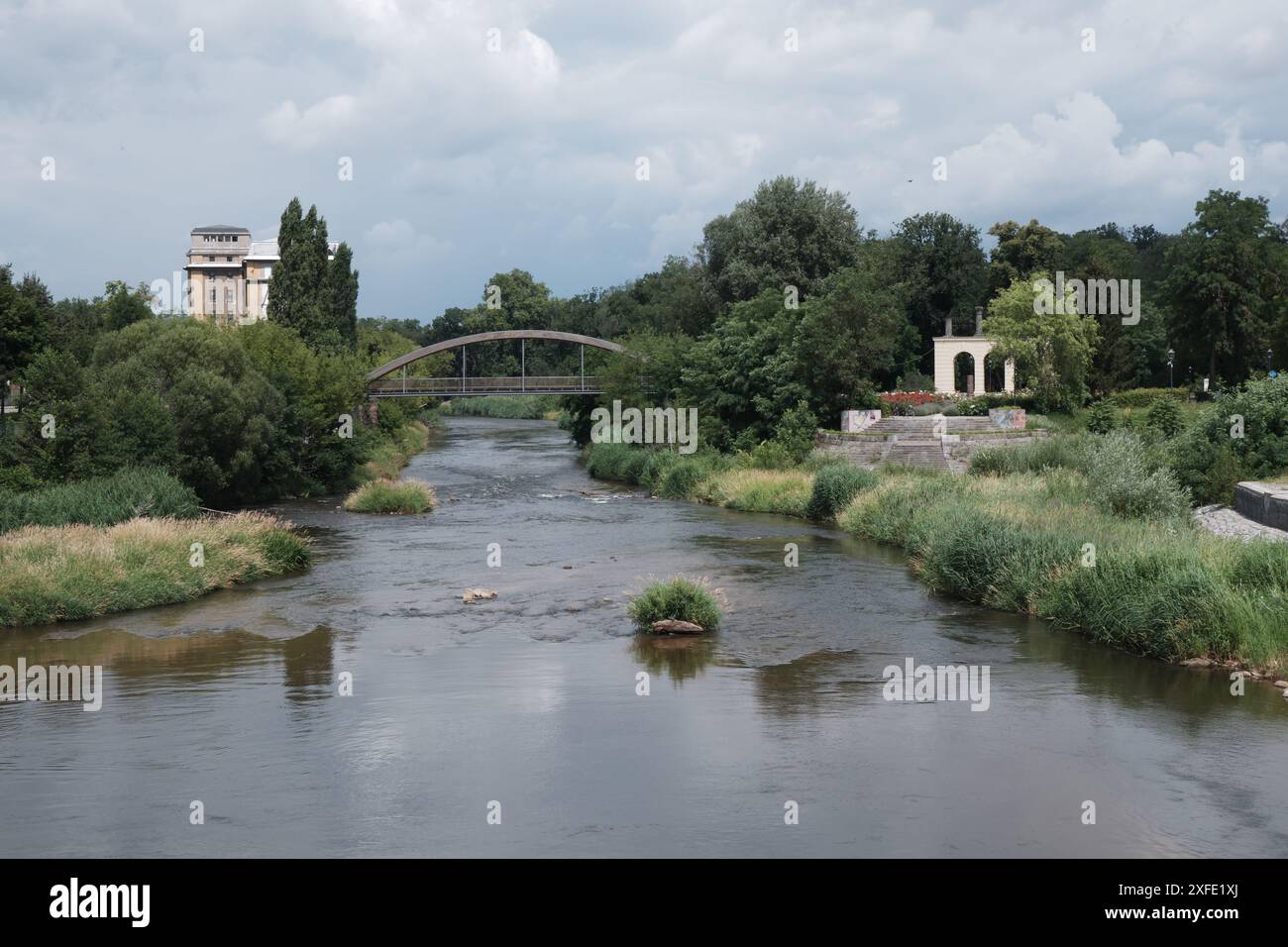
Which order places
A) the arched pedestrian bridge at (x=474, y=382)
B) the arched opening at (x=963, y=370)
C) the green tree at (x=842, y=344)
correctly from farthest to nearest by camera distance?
the arched opening at (x=963, y=370), the arched pedestrian bridge at (x=474, y=382), the green tree at (x=842, y=344)

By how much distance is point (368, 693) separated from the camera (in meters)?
17.9

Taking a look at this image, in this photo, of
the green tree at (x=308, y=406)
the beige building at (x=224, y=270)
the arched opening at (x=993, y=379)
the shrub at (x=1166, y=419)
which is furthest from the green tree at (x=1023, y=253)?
the beige building at (x=224, y=270)

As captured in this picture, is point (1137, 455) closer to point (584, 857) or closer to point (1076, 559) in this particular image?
point (1076, 559)

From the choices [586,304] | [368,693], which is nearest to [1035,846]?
[368,693]

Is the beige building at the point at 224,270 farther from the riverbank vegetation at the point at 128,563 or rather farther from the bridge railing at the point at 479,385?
the riverbank vegetation at the point at 128,563

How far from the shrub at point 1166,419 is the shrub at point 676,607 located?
2296 cm

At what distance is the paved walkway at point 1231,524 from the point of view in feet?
78.0

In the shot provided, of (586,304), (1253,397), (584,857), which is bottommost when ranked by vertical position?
(584,857)

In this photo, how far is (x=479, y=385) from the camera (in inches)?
2758

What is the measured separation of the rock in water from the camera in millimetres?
21875

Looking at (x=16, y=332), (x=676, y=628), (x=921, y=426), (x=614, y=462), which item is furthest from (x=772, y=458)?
(x=16, y=332)

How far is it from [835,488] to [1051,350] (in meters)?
19.4
